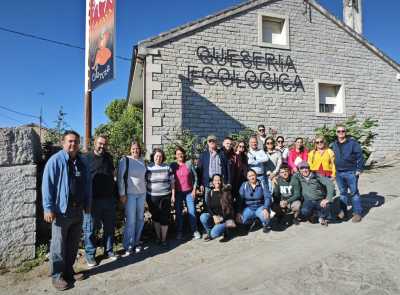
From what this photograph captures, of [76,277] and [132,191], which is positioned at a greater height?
[132,191]

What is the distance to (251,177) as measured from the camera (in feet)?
18.5

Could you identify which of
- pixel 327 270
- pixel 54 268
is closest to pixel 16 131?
pixel 54 268

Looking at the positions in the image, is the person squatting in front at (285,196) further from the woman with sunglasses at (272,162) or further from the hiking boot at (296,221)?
the woman with sunglasses at (272,162)

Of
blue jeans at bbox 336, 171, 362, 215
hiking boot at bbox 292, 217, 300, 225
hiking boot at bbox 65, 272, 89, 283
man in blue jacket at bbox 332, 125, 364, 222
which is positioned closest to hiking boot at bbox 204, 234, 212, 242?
hiking boot at bbox 292, 217, 300, 225

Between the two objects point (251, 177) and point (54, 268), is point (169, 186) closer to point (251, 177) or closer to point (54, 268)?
point (251, 177)

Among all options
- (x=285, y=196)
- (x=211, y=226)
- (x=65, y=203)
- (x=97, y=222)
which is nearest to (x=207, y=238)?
(x=211, y=226)

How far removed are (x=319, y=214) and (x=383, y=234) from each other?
1028mm

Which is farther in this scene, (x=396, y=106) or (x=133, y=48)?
(x=396, y=106)

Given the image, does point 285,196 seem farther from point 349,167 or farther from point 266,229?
point 349,167

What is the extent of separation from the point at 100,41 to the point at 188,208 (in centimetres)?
399

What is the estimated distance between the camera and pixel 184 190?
5551mm

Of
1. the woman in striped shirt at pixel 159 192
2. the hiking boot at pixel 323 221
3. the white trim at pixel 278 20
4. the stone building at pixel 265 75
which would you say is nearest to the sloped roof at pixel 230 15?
the stone building at pixel 265 75

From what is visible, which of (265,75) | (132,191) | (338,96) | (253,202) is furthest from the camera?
(338,96)

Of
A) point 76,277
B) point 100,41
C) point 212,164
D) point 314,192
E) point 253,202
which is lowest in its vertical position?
point 76,277
